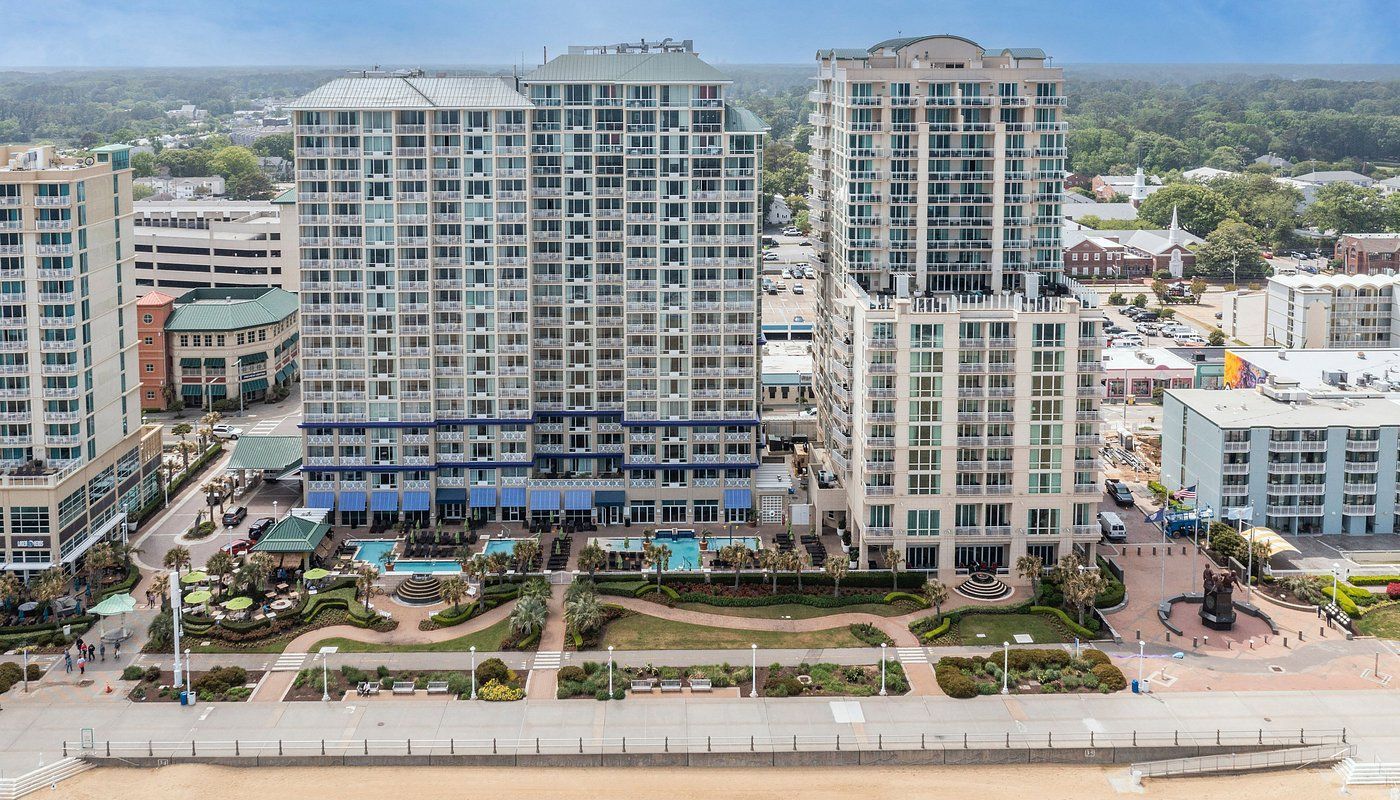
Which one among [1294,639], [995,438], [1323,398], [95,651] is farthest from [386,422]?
[1323,398]

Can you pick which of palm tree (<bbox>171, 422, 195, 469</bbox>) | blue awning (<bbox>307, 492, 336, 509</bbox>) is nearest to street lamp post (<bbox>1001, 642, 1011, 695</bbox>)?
blue awning (<bbox>307, 492, 336, 509</bbox>)

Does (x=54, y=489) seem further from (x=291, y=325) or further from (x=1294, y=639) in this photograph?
(x=1294, y=639)

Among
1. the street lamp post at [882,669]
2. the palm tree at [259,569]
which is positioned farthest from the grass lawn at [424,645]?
the street lamp post at [882,669]

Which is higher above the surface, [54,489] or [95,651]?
[54,489]

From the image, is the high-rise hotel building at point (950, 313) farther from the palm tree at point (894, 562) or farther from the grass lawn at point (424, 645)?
the grass lawn at point (424, 645)

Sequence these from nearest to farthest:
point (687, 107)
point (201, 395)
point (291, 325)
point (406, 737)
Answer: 1. point (406, 737)
2. point (687, 107)
3. point (201, 395)
4. point (291, 325)

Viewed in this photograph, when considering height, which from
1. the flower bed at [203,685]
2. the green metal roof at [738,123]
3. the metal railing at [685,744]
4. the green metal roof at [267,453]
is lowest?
the metal railing at [685,744]

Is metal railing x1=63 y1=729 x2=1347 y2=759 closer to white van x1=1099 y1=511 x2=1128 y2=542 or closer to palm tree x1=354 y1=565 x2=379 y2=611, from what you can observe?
palm tree x1=354 y1=565 x2=379 y2=611
